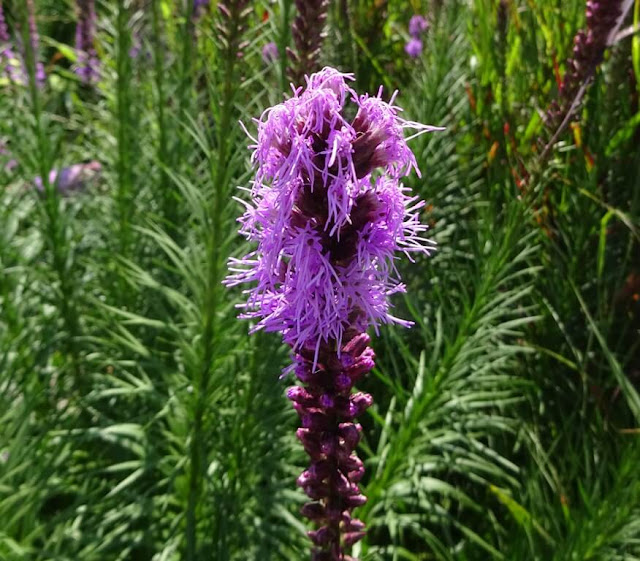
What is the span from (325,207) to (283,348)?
835mm

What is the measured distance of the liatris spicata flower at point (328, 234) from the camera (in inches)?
35.2

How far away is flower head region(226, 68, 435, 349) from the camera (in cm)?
89

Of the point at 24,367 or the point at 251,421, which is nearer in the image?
the point at 251,421

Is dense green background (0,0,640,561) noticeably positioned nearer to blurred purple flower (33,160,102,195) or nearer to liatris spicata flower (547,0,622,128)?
liatris spicata flower (547,0,622,128)

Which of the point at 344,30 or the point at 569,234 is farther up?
the point at 344,30

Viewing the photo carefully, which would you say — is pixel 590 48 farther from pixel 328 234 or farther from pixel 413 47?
pixel 413 47

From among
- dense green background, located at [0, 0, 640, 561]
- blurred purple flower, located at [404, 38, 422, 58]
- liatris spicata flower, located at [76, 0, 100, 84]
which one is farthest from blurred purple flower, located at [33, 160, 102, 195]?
blurred purple flower, located at [404, 38, 422, 58]

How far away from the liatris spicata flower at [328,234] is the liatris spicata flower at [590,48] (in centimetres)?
49

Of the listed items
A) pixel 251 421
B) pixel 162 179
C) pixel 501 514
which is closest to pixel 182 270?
pixel 251 421

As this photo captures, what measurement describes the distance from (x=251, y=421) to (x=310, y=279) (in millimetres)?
826

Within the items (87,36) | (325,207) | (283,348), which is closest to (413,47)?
(87,36)

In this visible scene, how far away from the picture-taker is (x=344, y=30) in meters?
2.49

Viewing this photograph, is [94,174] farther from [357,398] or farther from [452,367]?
[357,398]

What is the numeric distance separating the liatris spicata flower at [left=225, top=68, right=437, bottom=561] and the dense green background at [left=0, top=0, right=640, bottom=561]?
0.39m
